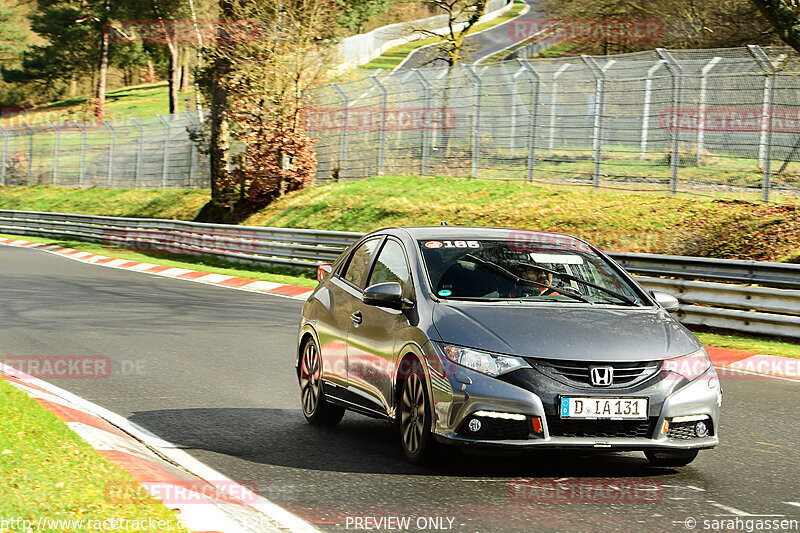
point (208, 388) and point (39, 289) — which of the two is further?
point (39, 289)

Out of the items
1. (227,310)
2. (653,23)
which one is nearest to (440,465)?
(227,310)

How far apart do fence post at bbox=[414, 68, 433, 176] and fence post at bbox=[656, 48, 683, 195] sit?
25.9 ft

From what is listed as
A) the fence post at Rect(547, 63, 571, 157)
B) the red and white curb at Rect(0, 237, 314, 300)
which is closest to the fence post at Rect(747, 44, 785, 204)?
the fence post at Rect(547, 63, 571, 157)

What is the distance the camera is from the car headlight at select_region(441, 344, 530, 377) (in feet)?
20.4

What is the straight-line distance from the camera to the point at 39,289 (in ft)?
65.1

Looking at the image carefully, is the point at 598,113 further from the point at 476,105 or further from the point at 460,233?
the point at 460,233

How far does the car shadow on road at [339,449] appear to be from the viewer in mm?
6723

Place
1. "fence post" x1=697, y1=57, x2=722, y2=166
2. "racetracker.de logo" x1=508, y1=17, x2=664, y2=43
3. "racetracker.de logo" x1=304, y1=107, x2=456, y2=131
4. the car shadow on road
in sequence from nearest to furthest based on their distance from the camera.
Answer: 1. the car shadow on road
2. "fence post" x1=697, y1=57, x2=722, y2=166
3. "racetracker.de logo" x1=304, y1=107, x2=456, y2=131
4. "racetracker.de logo" x1=508, y1=17, x2=664, y2=43

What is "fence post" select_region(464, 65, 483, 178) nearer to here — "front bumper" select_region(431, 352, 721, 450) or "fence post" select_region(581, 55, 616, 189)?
"fence post" select_region(581, 55, 616, 189)

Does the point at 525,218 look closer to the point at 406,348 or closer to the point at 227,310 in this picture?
the point at 227,310

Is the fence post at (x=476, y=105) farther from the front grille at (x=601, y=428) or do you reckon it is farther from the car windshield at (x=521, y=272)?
the front grille at (x=601, y=428)

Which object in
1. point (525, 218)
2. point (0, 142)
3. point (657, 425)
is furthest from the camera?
point (0, 142)

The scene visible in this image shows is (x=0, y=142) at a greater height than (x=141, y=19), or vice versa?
(x=141, y=19)

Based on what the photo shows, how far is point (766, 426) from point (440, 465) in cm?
327
